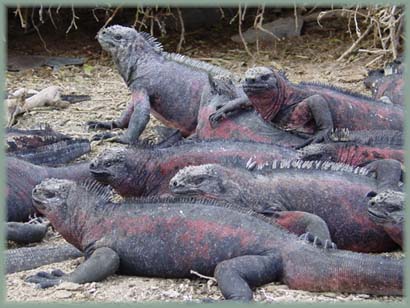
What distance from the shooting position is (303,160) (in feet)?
17.8

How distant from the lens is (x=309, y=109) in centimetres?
627

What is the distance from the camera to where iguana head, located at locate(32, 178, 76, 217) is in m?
5.02

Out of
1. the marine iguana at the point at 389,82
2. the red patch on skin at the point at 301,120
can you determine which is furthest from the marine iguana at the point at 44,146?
the marine iguana at the point at 389,82

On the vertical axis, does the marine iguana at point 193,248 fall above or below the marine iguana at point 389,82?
below

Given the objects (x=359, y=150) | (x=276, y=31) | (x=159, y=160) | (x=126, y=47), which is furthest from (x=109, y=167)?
(x=276, y=31)

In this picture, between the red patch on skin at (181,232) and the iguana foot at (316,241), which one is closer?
the iguana foot at (316,241)

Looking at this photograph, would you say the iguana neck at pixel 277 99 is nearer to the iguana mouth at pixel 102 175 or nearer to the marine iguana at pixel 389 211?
the iguana mouth at pixel 102 175

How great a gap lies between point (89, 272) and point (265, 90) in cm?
210

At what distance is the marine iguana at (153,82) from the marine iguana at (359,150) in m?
1.46

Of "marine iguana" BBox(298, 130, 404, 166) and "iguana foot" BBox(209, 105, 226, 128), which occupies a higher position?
"marine iguana" BBox(298, 130, 404, 166)

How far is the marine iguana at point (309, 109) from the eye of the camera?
6219 mm

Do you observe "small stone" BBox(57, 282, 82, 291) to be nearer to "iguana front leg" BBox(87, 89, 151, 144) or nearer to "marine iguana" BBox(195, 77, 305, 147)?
"marine iguana" BBox(195, 77, 305, 147)

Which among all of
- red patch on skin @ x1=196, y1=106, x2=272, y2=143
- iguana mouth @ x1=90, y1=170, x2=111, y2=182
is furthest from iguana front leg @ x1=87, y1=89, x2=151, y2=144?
iguana mouth @ x1=90, y1=170, x2=111, y2=182

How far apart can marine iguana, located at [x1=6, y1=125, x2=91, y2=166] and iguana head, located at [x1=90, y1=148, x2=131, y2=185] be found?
809 mm
